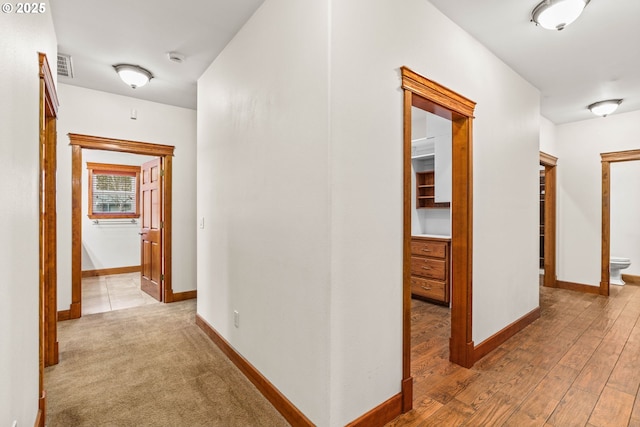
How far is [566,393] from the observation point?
2184mm

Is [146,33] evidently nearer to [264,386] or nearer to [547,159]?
[264,386]

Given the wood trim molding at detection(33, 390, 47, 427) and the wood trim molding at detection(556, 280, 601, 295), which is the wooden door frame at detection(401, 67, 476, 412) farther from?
the wood trim molding at detection(556, 280, 601, 295)

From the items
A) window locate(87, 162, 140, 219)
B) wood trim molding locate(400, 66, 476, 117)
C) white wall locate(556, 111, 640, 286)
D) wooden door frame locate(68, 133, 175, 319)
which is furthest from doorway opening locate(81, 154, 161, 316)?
white wall locate(556, 111, 640, 286)

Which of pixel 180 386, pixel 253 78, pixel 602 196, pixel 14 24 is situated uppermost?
pixel 253 78

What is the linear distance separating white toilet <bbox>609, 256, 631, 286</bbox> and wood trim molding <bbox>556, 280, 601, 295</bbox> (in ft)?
2.14

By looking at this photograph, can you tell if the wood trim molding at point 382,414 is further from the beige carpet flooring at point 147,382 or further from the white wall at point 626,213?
the white wall at point 626,213

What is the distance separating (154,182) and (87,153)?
2656 millimetres

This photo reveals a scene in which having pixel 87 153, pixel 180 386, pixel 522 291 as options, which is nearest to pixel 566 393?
pixel 522 291

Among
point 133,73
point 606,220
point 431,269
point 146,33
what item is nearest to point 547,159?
point 606,220

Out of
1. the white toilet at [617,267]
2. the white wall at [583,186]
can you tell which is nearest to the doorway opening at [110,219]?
the white wall at [583,186]

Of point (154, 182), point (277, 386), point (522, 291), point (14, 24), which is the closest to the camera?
point (14, 24)

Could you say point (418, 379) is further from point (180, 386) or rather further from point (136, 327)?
point (136, 327)

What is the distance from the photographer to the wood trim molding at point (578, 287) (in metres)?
4.83

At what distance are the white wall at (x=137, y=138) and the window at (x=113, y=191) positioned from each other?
9.01 ft
